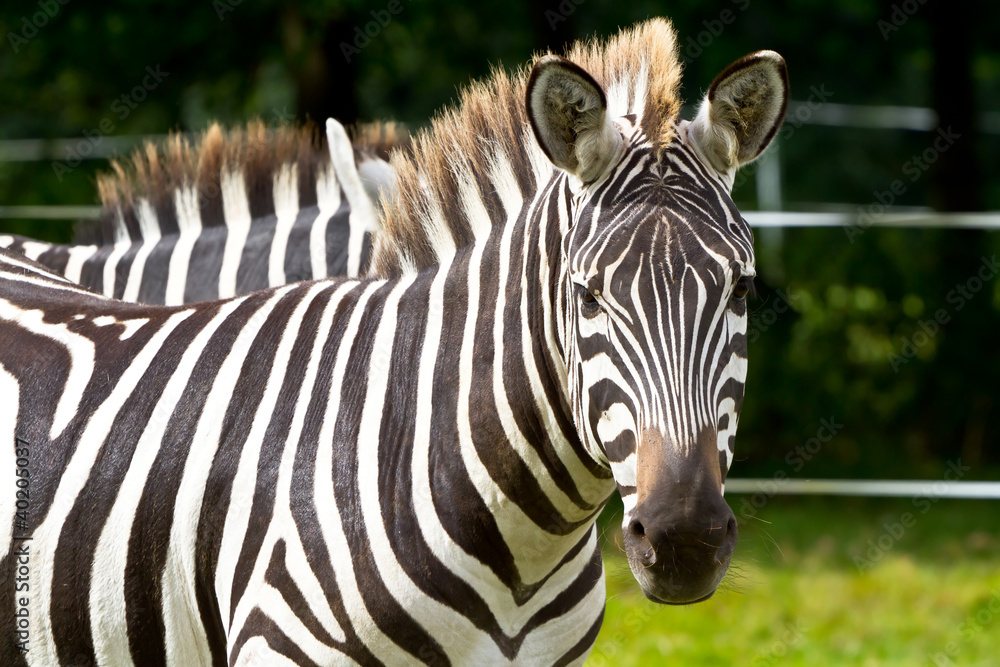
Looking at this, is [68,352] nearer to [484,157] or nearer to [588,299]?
[484,157]

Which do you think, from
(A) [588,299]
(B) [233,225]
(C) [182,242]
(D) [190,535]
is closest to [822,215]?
(B) [233,225]

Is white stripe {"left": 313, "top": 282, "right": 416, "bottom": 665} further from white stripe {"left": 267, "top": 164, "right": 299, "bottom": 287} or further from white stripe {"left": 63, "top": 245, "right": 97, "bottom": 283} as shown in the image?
white stripe {"left": 63, "top": 245, "right": 97, "bottom": 283}

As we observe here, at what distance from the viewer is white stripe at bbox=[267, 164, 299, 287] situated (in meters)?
4.62

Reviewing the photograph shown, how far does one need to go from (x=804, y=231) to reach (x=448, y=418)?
732 centimetres

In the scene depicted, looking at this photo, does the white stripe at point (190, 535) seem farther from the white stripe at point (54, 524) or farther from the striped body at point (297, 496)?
the white stripe at point (54, 524)

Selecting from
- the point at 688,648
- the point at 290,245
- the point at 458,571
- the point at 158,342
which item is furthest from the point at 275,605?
the point at 688,648

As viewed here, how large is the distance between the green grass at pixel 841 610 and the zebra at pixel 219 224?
2.20 metres

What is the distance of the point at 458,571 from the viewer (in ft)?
7.27

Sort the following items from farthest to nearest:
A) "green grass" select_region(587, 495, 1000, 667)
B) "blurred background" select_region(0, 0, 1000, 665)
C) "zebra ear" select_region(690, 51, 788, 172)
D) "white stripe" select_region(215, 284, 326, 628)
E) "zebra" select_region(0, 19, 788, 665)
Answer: "blurred background" select_region(0, 0, 1000, 665) < "green grass" select_region(587, 495, 1000, 667) < "white stripe" select_region(215, 284, 326, 628) < "zebra ear" select_region(690, 51, 788, 172) < "zebra" select_region(0, 19, 788, 665)

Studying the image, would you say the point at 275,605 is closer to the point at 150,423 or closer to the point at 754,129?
the point at 150,423

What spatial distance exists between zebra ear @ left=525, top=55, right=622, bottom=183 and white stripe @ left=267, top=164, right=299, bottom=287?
8.78 feet

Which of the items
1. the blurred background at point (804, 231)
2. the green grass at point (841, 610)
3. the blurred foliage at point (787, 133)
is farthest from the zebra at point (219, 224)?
the blurred foliage at point (787, 133)

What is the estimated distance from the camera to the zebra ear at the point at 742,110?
2.16 meters

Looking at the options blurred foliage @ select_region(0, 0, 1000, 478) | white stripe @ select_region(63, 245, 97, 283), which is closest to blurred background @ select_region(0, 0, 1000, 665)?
blurred foliage @ select_region(0, 0, 1000, 478)
